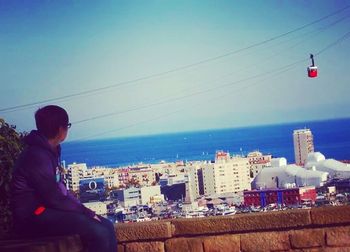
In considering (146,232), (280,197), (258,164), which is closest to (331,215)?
(146,232)

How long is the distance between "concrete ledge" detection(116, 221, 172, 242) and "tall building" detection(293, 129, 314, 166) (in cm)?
4947

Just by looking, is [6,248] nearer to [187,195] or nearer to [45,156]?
[45,156]

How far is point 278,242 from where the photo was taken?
263 cm

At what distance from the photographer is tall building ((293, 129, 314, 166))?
2018 inches

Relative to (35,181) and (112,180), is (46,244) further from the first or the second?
(112,180)

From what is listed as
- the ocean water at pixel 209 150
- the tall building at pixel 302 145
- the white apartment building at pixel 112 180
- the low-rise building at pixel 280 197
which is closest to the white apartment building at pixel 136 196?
the white apartment building at pixel 112 180

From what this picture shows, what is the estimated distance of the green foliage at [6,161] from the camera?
396 centimetres

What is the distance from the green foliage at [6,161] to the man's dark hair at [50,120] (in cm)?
152

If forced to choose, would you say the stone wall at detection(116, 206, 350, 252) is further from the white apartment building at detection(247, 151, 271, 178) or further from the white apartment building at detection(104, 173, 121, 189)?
the white apartment building at detection(247, 151, 271, 178)

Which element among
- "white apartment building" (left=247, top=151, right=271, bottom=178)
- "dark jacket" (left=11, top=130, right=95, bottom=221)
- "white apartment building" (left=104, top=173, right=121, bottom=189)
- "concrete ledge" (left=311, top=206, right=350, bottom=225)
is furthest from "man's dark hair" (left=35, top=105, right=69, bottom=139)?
"white apartment building" (left=247, top=151, right=271, bottom=178)

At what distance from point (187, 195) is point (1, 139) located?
30.4m

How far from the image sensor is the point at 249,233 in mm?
2656

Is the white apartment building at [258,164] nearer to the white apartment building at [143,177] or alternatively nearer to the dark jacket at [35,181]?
the white apartment building at [143,177]

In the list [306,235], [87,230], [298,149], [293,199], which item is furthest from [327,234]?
[298,149]
